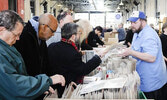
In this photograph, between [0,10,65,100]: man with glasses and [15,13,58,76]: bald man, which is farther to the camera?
[15,13,58,76]: bald man

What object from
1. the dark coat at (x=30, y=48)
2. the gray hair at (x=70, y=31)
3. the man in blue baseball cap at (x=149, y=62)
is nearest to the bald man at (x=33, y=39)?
the dark coat at (x=30, y=48)

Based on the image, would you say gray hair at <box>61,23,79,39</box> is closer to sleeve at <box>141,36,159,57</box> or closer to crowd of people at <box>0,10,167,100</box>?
crowd of people at <box>0,10,167,100</box>

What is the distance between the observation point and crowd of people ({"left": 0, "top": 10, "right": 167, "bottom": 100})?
3.92ft

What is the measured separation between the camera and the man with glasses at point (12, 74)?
1.15m

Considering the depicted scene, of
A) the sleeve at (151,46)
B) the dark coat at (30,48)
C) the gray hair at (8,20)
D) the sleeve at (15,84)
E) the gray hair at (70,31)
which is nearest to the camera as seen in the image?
the sleeve at (15,84)

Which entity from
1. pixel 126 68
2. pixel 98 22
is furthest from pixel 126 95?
pixel 98 22

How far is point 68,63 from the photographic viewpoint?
199cm

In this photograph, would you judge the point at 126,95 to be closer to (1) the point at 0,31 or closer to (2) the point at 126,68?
(2) the point at 126,68

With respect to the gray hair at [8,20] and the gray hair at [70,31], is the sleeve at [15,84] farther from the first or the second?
the gray hair at [70,31]

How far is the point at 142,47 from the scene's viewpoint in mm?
2324

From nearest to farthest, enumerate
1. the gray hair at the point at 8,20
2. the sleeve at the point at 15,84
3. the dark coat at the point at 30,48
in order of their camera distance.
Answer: the sleeve at the point at 15,84 < the gray hair at the point at 8,20 < the dark coat at the point at 30,48

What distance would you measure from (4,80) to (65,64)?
904 millimetres

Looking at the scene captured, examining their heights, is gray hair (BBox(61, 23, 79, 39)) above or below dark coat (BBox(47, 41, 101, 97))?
above

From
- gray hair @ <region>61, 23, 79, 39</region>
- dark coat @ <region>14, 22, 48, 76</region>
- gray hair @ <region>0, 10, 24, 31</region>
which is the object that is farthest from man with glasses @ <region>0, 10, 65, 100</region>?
gray hair @ <region>61, 23, 79, 39</region>
